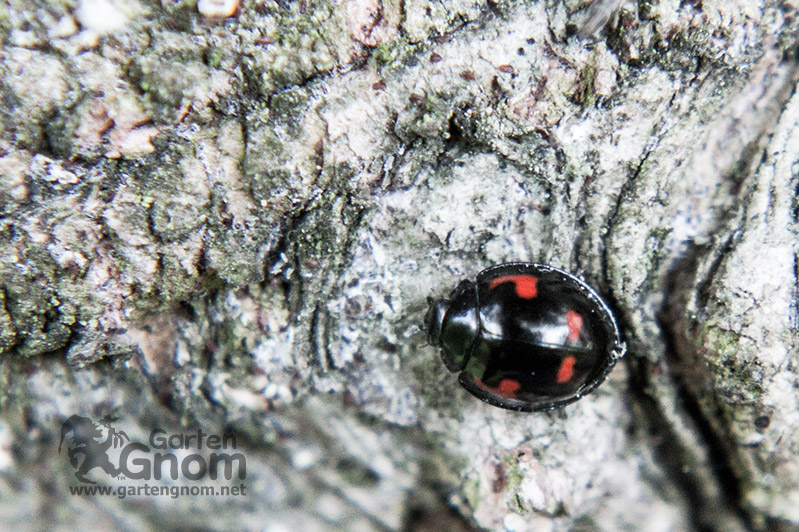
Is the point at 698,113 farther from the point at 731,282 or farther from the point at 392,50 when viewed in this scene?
the point at 392,50

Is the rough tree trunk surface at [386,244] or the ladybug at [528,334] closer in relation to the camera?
the rough tree trunk surface at [386,244]

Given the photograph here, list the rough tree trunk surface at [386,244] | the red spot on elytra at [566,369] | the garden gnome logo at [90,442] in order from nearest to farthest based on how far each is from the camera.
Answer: the rough tree trunk surface at [386,244]
the red spot on elytra at [566,369]
the garden gnome logo at [90,442]

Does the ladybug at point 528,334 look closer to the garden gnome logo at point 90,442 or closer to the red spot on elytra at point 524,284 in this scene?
the red spot on elytra at point 524,284

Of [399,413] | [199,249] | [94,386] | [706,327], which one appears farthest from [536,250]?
[94,386]

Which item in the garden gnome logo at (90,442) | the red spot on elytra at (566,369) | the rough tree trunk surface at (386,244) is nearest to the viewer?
the rough tree trunk surface at (386,244)

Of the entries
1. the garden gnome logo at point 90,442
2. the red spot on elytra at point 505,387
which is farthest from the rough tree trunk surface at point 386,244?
the red spot on elytra at point 505,387

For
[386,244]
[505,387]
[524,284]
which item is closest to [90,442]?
[386,244]

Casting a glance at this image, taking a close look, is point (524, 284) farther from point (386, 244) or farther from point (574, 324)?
point (386, 244)

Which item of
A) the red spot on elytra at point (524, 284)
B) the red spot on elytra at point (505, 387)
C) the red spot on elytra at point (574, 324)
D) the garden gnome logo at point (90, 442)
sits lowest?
the garden gnome logo at point (90, 442)
